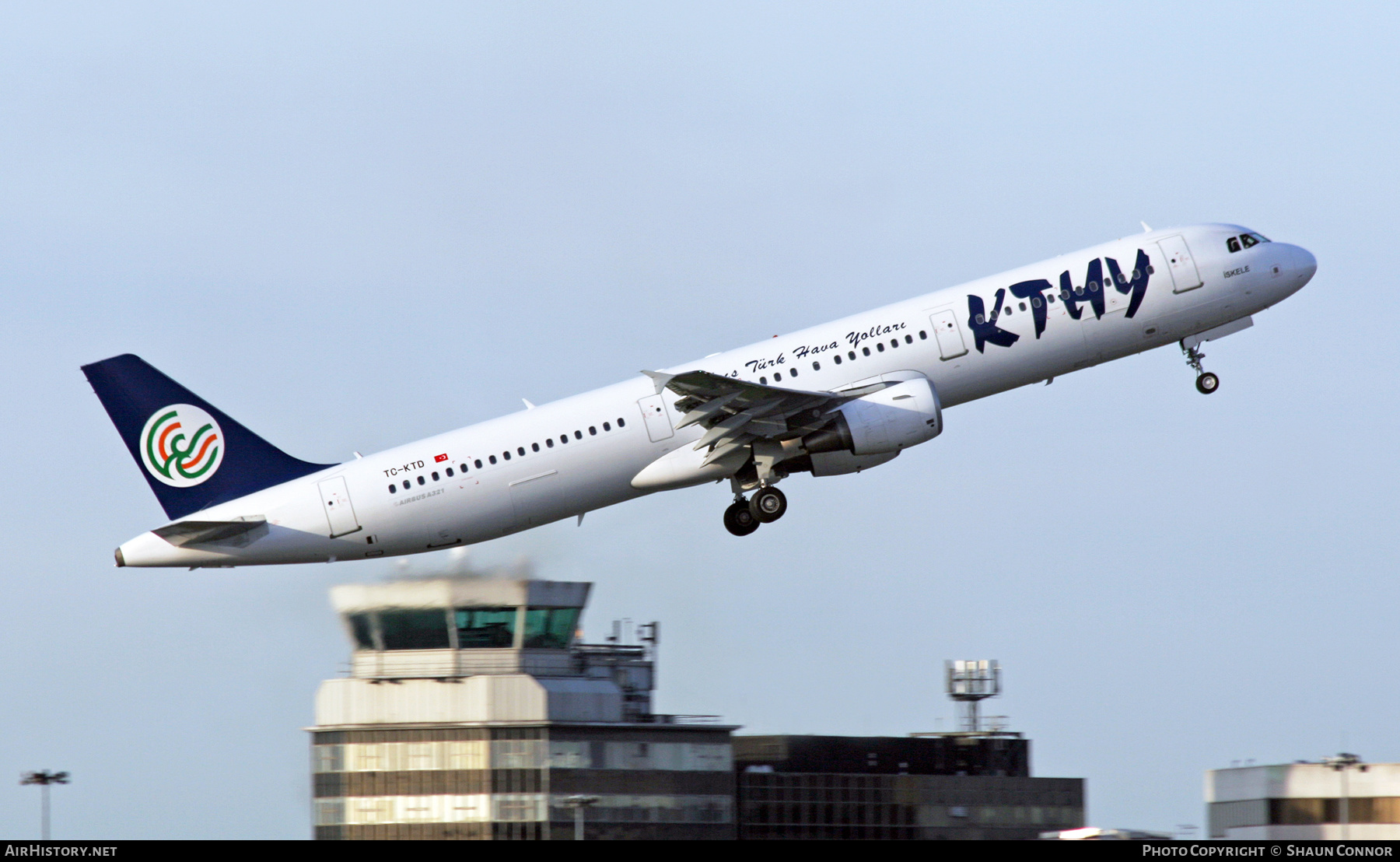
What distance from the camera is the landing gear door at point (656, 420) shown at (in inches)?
1689

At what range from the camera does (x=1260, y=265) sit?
44.8m

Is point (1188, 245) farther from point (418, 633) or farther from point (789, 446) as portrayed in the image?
point (418, 633)

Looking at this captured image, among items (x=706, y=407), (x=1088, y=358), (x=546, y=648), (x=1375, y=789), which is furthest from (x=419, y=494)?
(x=1375, y=789)

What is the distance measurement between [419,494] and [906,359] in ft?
42.1

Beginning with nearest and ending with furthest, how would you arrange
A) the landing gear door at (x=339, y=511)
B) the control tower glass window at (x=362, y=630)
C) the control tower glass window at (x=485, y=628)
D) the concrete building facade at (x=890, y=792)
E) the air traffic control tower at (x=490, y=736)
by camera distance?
the landing gear door at (x=339, y=511) < the air traffic control tower at (x=490, y=736) < the control tower glass window at (x=485, y=628) < the control tower glass window at (x=362, y=630) < the concrete building facade at (x=890, y=792)

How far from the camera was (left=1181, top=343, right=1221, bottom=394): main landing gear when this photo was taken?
45750 mm

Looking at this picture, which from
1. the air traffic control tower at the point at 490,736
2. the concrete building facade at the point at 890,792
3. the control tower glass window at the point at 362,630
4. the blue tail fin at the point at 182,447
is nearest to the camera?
the blue tail fin at the point at 182,447

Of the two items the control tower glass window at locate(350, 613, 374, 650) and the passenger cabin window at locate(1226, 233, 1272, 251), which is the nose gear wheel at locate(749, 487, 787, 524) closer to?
the passenger cabin window at locate(1226, 233, 1272, 251)

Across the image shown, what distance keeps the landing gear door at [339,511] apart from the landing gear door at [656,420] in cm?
781

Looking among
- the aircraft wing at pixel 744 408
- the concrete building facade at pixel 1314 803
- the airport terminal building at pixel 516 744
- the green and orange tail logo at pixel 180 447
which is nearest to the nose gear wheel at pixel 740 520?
the aircraft wing at pixel 744 408

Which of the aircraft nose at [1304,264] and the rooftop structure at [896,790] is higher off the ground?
the aircraft nose at [1304,264]

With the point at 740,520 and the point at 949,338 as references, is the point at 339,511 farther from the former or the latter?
the point at 949,338

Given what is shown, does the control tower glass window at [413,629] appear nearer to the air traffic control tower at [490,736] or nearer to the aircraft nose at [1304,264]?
the air traffic control tower at [490,736]
